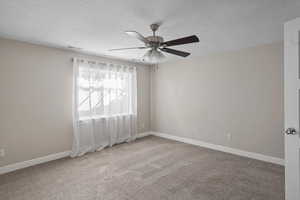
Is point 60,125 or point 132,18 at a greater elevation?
point 132,18

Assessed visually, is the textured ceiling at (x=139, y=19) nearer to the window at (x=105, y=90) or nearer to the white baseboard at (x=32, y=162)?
the window at (x=105, y=90)

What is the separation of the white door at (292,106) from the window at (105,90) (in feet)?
11.2

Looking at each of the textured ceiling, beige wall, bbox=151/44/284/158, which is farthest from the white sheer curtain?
beige wall, bbox=151/44/284/158

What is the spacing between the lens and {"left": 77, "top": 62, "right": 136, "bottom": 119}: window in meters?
3.59

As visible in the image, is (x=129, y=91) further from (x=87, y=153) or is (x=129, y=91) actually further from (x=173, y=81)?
(x=87, y=153)

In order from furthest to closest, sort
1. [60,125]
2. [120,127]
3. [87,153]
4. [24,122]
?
1. [120,127]
2. [87,153]
3. [60,125]
4. [24,122]

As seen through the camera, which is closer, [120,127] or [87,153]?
[87,153]

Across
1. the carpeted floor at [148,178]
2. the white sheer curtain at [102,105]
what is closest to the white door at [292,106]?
the carpeted floor at [148,178]

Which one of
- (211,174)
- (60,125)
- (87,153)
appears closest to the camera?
(211,174)

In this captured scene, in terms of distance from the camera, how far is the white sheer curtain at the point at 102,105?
3.50 meters

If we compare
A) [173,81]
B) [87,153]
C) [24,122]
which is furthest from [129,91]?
[24,122]

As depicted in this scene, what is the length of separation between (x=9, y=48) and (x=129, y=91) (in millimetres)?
2646

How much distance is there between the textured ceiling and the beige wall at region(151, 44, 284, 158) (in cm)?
51

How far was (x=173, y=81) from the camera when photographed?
456cm
